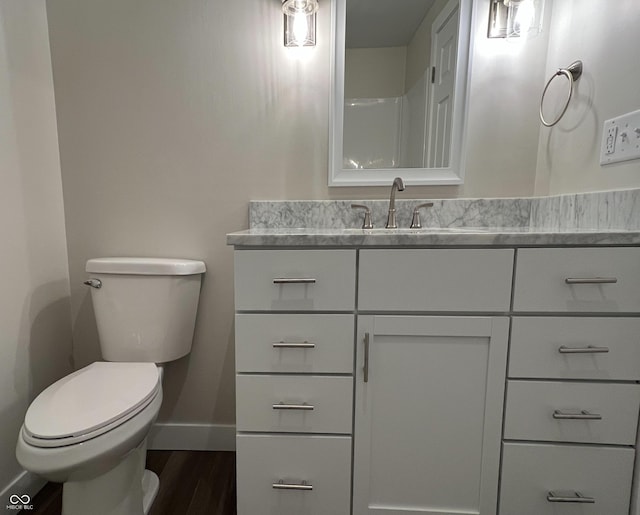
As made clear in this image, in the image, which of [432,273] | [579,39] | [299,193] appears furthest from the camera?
[299,193]

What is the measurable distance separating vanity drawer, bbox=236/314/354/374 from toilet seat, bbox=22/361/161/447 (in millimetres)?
322

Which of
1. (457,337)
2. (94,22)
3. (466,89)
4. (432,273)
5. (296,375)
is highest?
(94,22)

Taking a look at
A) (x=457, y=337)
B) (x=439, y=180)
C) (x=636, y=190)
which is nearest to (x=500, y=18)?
(x=439, y=180)

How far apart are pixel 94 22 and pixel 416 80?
124 centimetres

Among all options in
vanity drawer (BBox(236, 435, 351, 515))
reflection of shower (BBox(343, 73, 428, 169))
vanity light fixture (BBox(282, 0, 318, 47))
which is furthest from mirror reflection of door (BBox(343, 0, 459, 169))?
vanity drawer (BBox(236, 435, 351, 515))

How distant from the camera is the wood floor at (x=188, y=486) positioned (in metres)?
1.05

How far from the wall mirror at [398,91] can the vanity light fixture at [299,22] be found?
8 cm

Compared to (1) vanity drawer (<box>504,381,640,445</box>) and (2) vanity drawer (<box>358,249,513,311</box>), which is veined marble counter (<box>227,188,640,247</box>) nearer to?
(2) vanity drawer (<box>358,249,513,311</box>)

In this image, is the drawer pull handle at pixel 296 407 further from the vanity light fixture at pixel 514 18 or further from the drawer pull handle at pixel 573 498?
the vanity light fixture at pixel 514 18

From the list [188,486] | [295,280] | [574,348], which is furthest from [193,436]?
[574,348]

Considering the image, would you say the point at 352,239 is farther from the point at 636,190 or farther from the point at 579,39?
the point at 579,39

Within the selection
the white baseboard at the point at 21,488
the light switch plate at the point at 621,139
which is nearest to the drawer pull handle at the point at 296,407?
the white baseboard at the point at 21,488

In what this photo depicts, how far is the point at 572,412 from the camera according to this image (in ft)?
2.64

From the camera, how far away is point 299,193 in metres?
1.24
